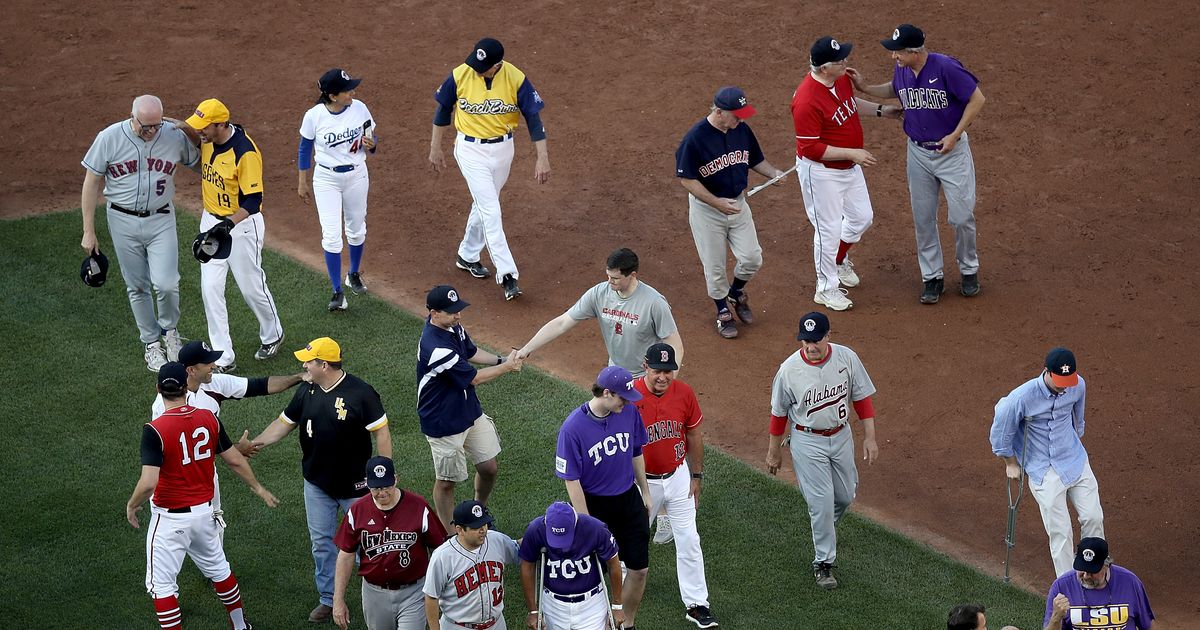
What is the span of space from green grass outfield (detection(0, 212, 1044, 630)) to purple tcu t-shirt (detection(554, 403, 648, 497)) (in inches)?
39.4

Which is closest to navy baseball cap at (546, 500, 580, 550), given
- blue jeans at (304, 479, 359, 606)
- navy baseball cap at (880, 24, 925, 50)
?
blue jeans at (304, 479, 359, 606)

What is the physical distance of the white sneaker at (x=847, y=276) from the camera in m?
10.7

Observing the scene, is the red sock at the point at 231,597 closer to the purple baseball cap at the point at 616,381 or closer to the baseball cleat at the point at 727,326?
the purple baseball cap at the point at 616,381

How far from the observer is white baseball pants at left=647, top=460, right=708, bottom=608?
284 inches

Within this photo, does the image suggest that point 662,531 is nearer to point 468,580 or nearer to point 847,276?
point 468,580

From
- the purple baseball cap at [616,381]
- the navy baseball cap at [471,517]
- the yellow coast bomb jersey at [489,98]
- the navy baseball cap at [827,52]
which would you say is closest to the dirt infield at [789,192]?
the yellow coast bomb jersey at [489,98]

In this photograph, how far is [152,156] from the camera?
931 centimetres

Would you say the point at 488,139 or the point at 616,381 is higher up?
the point at 616,381

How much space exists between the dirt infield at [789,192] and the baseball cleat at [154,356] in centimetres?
143

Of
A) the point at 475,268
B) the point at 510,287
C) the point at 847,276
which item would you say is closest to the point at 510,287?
the point at 510,287

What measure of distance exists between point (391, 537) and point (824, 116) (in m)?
5.13

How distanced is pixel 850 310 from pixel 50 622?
20.1ft

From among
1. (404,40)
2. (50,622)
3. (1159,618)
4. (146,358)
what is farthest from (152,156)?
(1159,618)

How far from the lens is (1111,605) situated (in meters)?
6.32
